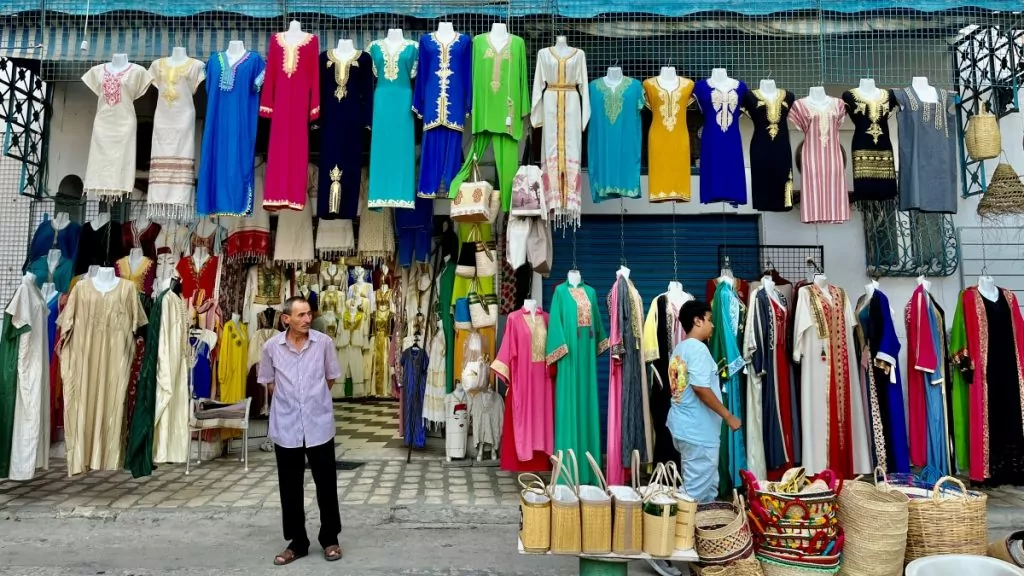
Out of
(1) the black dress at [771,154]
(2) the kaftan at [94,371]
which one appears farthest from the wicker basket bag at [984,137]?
(2) the kaftan at [94,371]

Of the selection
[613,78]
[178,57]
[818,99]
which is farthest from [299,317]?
[818,99]

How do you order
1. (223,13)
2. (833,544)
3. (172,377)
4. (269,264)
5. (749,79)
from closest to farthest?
(833,544) < (172,377) < (223,13) < (749,79) < (269,264)

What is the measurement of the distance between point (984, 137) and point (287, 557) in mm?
5785

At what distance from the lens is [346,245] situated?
6.08m

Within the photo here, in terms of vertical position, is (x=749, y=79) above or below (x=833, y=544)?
above

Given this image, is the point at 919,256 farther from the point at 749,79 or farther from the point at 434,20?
the point at 434,20

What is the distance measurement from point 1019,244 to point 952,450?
2358 millimetres

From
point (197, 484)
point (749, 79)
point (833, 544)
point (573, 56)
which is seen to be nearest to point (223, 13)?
point (573, 56)

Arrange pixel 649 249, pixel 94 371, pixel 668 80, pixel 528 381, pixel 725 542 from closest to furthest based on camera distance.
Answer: pixel 725 542 < pixel 94 371 < pixel 528 381 < pixel 668 80 < pixel 649 249

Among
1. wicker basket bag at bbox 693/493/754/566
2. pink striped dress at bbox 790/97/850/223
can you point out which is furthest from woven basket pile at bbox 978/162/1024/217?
wicker basket bag at bbox 693/493/754/566

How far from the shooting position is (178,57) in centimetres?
520

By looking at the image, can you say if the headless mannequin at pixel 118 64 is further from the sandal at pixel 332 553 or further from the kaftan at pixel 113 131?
the sandal at pixel 332 553

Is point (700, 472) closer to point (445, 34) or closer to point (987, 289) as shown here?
point (987, 289)

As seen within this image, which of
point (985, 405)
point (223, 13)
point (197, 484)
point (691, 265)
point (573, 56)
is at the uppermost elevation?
point (223, 13)
